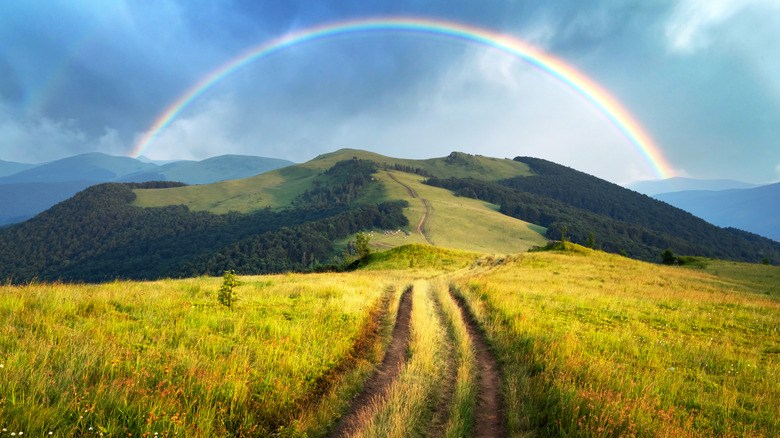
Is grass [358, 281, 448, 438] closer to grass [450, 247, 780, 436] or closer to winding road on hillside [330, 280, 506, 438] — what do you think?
winding road on hillside [330, 280, 506, 438]

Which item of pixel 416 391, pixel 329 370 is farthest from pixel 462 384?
pixel 329 370

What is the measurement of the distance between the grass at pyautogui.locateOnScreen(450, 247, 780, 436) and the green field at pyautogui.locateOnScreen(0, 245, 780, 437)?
0.05m

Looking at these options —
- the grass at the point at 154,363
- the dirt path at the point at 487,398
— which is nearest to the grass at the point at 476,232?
the dirt path at the point at 487,398

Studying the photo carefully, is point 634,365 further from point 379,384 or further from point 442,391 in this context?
point 379,384

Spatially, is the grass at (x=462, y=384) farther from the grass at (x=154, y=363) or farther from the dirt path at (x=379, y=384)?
the grass at (x=154, y=363)

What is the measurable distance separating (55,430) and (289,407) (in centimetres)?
307

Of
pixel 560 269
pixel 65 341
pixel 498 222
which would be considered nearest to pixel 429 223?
pixel 498 222

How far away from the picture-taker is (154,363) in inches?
224

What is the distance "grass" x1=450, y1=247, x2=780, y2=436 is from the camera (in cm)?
534

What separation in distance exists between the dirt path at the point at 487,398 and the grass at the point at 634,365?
269mm

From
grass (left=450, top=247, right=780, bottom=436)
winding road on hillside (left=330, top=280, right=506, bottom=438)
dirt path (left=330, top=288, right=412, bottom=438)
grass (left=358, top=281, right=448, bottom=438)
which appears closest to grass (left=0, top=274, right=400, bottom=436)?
dirt path (left=330, top=288, right=412, bottom=438)

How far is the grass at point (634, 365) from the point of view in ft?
17.5

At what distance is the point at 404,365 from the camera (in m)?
7.95

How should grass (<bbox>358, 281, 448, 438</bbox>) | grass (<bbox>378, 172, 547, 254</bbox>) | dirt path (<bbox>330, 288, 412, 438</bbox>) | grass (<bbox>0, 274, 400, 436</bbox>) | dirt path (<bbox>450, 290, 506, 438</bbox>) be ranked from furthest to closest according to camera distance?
1. grass (<bbox>378, 172, 547, 254</bbox>)
2. dirt path (<bbox>450, 290, 506, 438</bbox>)
3. dirt path (<bbox>330, 288, 412, 438</bbox>)
4. grass (<bbox>358, 281, 448, 438</bbox>)
5. grass (<bbox>0, 274, 400, 436</bbox>)
